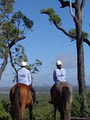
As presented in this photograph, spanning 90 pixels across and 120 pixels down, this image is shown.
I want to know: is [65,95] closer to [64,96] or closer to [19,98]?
[64,96]

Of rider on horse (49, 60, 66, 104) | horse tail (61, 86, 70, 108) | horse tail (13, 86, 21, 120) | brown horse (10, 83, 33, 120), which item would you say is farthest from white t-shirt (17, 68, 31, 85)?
horse tail (61, 86, 70, 108)

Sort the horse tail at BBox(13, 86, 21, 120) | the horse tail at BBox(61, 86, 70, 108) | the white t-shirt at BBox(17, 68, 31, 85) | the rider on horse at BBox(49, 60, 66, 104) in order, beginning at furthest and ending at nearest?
the rider on horse at BBox(49, 60, 66, 104)
the white t-shirt at BBox(17, 68, 31, 85)
the horse tail at BBox(61, 86, 70, 108)
the horse tail at BBox(13, 86, 21, 120)

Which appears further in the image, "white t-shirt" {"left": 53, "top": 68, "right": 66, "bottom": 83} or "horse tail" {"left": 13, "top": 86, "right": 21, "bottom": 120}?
"white t-shirt" {"left": 53, "top": 68, "right": 66, "bottom": 83}

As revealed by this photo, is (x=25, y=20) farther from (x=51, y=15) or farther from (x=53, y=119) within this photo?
(x=53, y=119)

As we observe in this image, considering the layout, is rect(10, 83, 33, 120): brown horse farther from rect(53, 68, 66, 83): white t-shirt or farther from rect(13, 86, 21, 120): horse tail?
rect(53, 68, 66, 83): white t-shirt

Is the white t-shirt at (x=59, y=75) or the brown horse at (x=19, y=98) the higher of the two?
the white t-shirt at (x=59, y=75)

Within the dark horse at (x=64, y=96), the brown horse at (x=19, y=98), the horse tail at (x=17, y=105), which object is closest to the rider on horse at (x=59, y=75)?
the dark horse at (x=64, y=96)

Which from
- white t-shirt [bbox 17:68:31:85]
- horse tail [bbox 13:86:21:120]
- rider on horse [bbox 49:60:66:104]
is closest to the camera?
horse tail [bbox 13:86:21:120]

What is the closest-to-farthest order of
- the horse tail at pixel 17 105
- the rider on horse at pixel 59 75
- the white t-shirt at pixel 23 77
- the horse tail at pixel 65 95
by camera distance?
the horse tail at pixel 17 105
the horse tail at pixel 65 95
the white t-shirt at pixel 23 77
the rider on horse at pixel 59 75

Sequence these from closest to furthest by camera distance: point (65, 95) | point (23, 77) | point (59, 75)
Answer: point (65, 95) < point (23, 77) < point (59, 75)

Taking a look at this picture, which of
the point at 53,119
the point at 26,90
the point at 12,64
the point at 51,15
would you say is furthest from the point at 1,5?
the point at 26,90

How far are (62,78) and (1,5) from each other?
792 inches

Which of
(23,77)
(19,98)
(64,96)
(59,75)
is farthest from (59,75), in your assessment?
(19,98)

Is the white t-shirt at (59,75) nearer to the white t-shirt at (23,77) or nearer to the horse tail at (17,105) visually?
the white t-shirt at (23,77)
